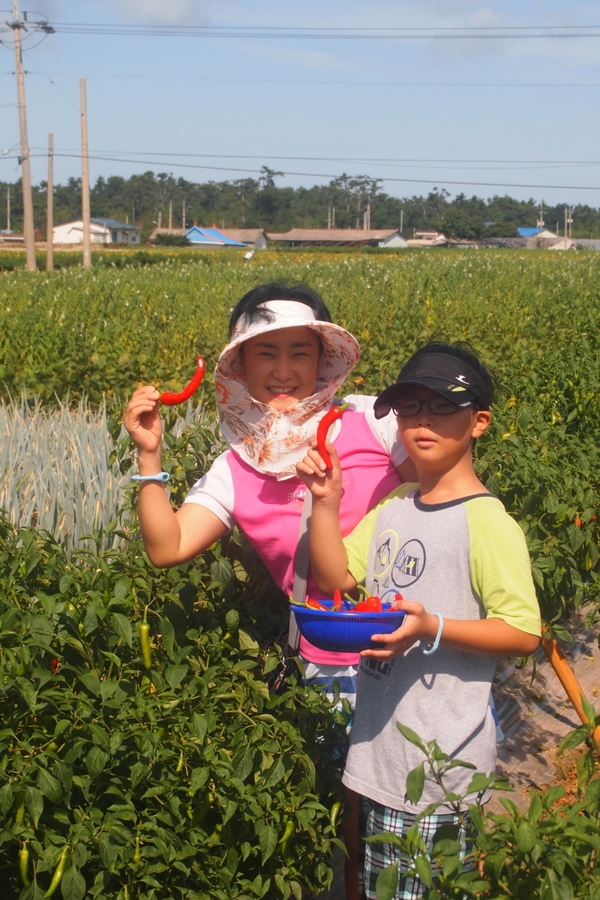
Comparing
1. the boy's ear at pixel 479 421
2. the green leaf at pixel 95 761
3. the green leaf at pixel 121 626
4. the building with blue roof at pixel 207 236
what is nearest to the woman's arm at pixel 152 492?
the green leaf at pixel 121 626

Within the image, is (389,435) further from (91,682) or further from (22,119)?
(22,119)

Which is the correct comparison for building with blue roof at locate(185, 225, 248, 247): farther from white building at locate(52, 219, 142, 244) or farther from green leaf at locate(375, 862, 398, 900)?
green leaf at locate(375, 862, 398, 900)

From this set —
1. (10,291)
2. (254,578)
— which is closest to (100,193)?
(10,291)

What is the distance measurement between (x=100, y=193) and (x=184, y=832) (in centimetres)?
14212

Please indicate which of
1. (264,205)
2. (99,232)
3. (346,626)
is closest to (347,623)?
(346,626)

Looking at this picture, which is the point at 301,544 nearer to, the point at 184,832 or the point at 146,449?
the point at 146,449

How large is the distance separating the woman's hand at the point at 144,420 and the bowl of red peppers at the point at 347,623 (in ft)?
1.38

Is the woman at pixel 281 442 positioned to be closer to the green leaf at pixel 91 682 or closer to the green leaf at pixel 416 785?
the green leaf at pixel 91 682

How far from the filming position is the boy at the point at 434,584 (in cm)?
165

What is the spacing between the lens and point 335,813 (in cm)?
188

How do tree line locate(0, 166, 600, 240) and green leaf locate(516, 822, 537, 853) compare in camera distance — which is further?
tree line locate(0, 166, 600, 240)

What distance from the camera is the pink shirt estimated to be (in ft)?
6.55

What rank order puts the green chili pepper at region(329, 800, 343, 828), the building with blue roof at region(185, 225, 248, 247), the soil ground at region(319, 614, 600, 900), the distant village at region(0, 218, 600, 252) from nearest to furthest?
the green chili pepper at region(329, 800, 343, 828) → the soil ground at region(319, 614, 600, 900) → the distant village at region(0, 218, 600, 252) → the building with blue roof at region(185, 225, 248, 247)

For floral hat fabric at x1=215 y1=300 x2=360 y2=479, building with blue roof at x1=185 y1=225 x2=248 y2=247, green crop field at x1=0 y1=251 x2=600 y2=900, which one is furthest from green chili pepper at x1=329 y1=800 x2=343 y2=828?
building with blue roof at x1=185 y1=225 x2=248 y2=247
